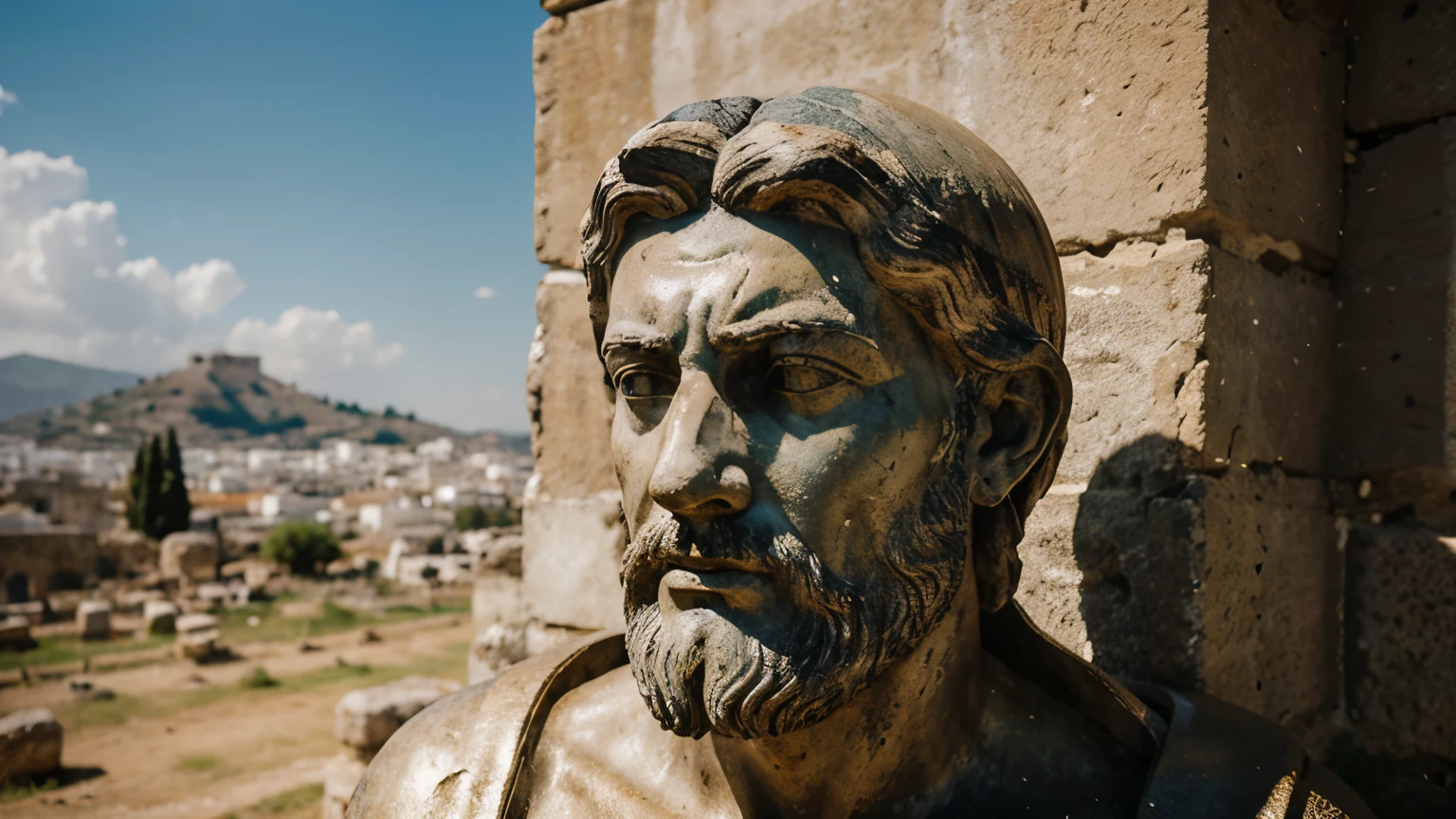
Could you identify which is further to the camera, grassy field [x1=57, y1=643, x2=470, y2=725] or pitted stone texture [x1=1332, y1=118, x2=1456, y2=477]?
grassy field [x1=57, y1=643, x2=470, y2=725]

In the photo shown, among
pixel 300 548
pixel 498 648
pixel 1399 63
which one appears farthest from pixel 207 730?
pixel 300 548

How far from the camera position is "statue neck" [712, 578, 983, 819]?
61.9 inches

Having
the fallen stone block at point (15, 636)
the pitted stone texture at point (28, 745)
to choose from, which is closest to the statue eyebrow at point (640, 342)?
the pitted stone texture at point (28, 745)

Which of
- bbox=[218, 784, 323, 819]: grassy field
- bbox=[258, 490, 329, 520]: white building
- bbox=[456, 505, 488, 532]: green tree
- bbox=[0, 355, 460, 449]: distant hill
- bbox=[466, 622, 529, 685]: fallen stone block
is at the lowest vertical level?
bbox=[218, 784, 323, 819]: grassy field

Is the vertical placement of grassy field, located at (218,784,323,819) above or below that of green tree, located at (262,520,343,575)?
below

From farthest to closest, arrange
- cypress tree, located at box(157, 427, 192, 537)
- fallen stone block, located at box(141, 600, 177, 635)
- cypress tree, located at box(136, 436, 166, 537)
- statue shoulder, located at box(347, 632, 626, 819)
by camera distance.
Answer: cypress tree, located at box(157, 427, 192, 537), cypress tree, located at box(136, 436, 166, 537), fallen stone block, located at box(141, 600, 177, 635), statue shoulder, located at box(347, 632, 626, 819)

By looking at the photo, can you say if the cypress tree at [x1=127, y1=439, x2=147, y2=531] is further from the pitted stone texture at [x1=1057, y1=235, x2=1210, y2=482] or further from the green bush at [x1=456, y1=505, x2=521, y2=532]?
the pitted stone texture at [x1=1057, y1=235, x2=1210, y2=482]

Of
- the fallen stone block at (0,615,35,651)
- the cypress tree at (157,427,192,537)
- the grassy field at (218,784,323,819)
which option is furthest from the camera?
the cypress tree at (157,427,192,537)

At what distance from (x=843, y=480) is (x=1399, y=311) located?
1.72 m

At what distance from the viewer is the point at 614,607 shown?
316 centimetres

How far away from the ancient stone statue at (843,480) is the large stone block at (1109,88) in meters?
0.75

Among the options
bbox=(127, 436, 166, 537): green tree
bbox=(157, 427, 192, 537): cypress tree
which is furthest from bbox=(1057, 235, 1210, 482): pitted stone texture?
bbox=(157, 427, 192, 537): cypress tree

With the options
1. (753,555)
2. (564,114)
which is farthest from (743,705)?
(564,114)

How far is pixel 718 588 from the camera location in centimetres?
141
